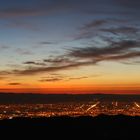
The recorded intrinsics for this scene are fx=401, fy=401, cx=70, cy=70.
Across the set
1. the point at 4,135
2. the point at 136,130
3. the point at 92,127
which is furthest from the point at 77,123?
the point at 4,135

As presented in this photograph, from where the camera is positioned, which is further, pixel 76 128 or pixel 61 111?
pixel 61 111

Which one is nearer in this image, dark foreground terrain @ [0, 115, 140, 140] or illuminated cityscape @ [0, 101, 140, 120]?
dark foreground terrain @ [0, 115, 140, 140]

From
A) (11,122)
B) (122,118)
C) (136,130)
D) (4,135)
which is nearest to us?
(4,135)

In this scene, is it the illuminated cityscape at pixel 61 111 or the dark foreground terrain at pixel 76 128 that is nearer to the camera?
the dark foreground terrain at pixel 76 128

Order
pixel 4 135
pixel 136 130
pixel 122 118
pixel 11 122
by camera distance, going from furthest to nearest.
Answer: pixel 122 118 < pixel 11 122 < pixel 136 130 < pixel 4 135

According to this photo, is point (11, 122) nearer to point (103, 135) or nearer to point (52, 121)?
point (52, 121)

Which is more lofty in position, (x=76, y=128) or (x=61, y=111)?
(x=61, y=111)

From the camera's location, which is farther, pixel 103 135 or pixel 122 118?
pixel 122 118
